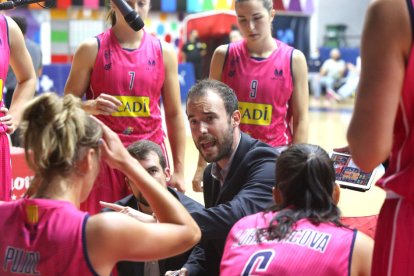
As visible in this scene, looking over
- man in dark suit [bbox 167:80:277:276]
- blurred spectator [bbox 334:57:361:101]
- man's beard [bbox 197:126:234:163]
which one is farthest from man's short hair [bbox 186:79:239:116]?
blurred spectator [bbox 334:57:361:101]

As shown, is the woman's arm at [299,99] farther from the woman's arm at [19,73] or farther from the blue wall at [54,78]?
the blue wall at [54,78]

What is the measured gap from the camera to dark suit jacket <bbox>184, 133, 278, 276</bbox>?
2.97 meters

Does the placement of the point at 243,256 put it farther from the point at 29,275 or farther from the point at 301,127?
the point at 301,127

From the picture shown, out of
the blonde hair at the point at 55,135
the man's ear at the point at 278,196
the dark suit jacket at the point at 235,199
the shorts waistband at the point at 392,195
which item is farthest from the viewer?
the dark suit jacket at the point at 235,199

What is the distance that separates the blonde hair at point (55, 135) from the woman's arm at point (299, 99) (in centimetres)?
264

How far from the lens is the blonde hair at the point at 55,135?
203cm

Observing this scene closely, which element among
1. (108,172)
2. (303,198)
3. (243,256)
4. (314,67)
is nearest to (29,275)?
(243,256)

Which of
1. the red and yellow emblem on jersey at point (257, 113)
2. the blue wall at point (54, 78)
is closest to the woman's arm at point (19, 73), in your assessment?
the red and yellow emblem on jersey at point (257, 113)

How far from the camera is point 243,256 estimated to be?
2.28 m

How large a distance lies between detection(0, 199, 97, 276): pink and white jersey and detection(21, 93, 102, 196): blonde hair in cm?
9

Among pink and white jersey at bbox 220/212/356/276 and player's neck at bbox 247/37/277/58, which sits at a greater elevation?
player's neck at bbox 247/37/277/58

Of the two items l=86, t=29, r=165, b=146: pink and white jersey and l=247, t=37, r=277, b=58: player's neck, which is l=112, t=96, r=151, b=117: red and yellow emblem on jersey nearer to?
l=86, t=29, r=165, b=146: pink and white jersey

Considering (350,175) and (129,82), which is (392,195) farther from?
(129,82)

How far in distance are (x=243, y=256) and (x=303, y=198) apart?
262mm
